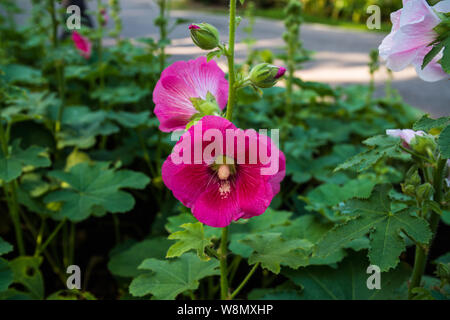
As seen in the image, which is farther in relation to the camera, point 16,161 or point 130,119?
point 130,119

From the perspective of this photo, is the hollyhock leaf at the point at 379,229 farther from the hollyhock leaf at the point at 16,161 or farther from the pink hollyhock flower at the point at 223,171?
the hollyhock leaf at the point at 16,161

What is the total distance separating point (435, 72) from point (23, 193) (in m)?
1.49

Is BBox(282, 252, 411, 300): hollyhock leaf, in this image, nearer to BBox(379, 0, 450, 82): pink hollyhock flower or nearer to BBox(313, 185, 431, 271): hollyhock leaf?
BBox(313, 185, 431, 271): hollyhock leaf

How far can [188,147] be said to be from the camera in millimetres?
792

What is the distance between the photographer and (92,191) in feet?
5.24

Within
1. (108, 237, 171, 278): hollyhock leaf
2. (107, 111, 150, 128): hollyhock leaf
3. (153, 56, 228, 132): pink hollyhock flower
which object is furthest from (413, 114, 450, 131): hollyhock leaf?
(107, 111, 150, 128): hollyhock leaf

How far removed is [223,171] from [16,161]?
0.95m

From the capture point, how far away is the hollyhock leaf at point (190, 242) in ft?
3.01

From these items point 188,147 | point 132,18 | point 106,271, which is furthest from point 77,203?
point 132,18

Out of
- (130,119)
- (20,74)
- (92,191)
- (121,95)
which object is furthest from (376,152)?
(20,74)

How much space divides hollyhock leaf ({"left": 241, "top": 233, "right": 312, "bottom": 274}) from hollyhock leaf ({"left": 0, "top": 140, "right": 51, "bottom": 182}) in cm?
84

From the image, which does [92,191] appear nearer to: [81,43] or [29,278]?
[29,278]

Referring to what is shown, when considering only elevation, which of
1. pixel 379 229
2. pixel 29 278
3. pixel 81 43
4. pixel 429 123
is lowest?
pixel 29 278

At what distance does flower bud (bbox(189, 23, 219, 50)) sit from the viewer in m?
0.84
